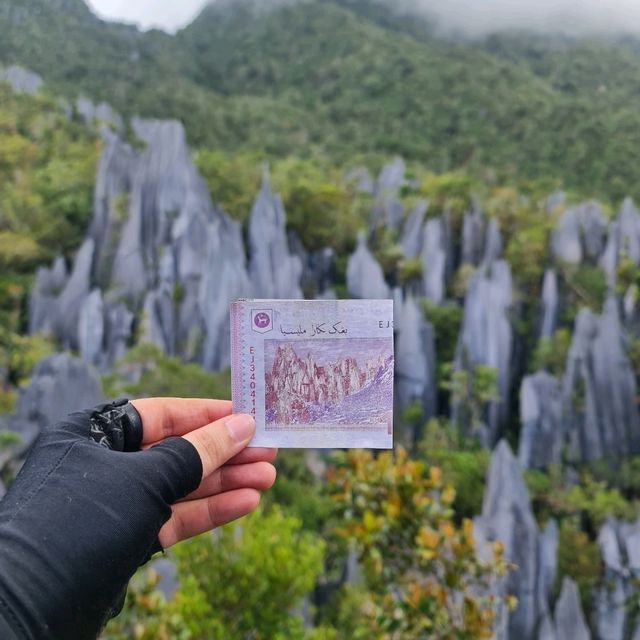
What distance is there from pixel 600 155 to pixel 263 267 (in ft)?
21.6

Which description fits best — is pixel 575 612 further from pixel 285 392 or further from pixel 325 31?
pixel 325 31

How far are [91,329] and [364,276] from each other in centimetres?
345

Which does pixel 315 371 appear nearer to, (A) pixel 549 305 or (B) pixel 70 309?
(B) pixel 70 309

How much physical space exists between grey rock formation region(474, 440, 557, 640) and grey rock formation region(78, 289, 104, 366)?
4537 mm

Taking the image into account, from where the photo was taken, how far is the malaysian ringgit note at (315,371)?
2.85 feet

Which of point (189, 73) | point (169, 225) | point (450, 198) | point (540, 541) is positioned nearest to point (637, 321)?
point (450, 198)

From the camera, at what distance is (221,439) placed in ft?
2.76

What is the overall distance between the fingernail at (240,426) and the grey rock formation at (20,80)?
10475mm

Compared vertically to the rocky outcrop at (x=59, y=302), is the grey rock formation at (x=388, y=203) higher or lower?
higher

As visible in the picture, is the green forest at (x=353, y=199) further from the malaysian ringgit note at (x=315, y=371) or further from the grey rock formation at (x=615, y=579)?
the malaysian ringgit note at (x=315, y=371)

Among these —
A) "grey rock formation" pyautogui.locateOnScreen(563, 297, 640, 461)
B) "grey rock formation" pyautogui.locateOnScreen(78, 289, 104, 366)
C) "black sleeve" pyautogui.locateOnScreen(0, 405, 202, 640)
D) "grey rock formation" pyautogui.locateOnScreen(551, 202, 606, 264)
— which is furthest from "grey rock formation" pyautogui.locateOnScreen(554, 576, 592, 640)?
"grey rock formation" pyautogui.locateOnScreen(551, 202, 606, 264)

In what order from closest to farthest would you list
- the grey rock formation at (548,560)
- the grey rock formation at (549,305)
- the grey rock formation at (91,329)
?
the grey rock formation at (548,560) < the grey rock formation at (91,329) < the grey rock formation at (549,305)

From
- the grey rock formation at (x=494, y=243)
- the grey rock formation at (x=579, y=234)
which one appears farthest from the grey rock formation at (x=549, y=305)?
the grey rock formation at (x=494, y=243)

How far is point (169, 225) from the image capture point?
8484mm
